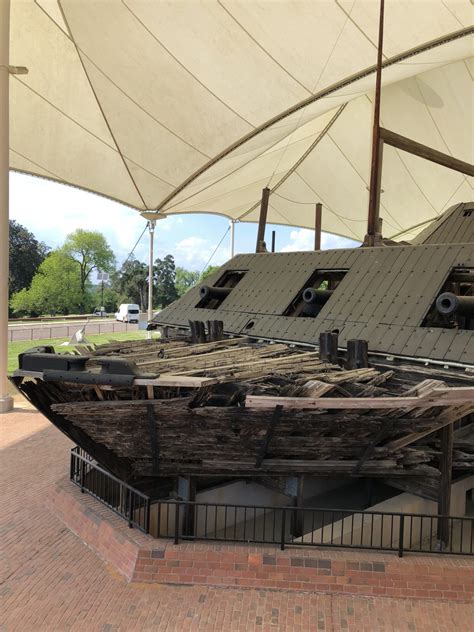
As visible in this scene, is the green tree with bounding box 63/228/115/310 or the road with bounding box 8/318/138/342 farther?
the green tree with bounding box 63/228/115/310

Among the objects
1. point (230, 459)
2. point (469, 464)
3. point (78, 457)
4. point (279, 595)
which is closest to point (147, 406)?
point (230, 459)

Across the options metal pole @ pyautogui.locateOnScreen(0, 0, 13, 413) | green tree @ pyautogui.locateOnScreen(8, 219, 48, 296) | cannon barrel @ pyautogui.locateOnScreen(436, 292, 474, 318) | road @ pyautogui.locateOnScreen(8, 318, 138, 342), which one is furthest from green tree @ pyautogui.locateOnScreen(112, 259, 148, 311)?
cannon barrel @ pyautogui.locateOnScreen(436, 292, 474, 318)

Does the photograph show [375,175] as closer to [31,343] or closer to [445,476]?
[445,476]

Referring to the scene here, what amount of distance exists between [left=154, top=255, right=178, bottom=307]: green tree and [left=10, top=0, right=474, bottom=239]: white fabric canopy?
28.2 m

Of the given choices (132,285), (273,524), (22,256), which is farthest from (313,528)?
(132,285)

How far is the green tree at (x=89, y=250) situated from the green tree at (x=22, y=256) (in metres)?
2.60

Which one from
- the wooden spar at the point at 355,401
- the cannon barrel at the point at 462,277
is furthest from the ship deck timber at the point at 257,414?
the cannon barrel at the point at 462,277

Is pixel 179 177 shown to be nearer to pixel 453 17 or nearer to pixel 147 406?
pixel 453 17

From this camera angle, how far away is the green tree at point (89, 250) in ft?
164

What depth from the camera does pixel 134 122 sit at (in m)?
22.2

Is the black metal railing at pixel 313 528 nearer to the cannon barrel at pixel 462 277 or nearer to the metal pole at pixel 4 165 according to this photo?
the cannon barrel at pixel 462 277

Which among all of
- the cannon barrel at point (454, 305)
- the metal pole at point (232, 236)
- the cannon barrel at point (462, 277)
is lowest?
the cannon barrel at point (454, 305)

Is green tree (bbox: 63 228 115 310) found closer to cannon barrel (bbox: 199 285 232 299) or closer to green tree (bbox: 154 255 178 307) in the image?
green tree (bbox: 154 255 178 307)

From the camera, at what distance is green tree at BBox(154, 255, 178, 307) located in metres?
59.5
